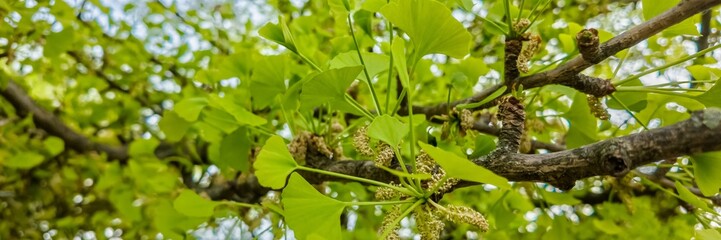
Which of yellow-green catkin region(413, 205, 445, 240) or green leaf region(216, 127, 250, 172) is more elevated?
yellow-green catkin region(413, 205, 445, 240)

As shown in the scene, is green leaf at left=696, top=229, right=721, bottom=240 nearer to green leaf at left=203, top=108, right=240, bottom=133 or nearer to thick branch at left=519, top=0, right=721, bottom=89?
thick branch at left=519, top=0, right=721, bottom=89

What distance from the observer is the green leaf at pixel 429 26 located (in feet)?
1.43

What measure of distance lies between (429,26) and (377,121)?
9 cm

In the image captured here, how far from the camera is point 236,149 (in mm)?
735

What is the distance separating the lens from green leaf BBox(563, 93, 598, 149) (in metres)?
0.64

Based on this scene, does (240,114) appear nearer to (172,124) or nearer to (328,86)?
(328,86)

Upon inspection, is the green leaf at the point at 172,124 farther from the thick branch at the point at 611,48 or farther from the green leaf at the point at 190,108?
the thick branch at the point at 611,48

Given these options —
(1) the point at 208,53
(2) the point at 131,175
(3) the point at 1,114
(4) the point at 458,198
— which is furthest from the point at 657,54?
(3) the point at 1,114

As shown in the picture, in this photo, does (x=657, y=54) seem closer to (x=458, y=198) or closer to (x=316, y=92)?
(x=458, y=198)

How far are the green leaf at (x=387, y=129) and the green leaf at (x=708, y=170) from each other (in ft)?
0.72

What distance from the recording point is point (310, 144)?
70 centimetres

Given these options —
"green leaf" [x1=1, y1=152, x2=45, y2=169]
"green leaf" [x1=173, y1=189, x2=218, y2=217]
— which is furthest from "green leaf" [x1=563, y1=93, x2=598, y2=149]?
"green leaf" [x1=1, y1=152, x2=45, y2=169]

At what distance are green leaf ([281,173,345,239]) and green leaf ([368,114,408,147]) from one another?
8 cm

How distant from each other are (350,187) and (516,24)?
353mm
